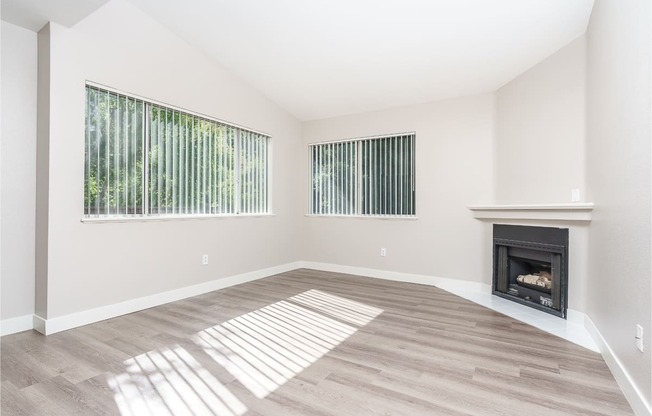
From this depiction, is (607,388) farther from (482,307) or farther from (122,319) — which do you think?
(122,319)

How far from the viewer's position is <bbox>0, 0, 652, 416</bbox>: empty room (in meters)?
1.94

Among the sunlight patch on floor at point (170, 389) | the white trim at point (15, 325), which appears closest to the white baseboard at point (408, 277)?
the sunlight patch on floor at point (170, 389)

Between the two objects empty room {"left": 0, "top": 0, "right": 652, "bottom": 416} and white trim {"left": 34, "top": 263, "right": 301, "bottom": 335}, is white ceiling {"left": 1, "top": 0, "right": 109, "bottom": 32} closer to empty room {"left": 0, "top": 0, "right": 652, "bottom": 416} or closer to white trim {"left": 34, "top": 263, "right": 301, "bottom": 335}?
empty room {"left": 0, "top": 0, "right": 652, "bottom": 416}

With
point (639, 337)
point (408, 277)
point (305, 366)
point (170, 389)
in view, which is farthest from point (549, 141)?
point (170, 389)

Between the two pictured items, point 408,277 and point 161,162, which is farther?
point 408,277

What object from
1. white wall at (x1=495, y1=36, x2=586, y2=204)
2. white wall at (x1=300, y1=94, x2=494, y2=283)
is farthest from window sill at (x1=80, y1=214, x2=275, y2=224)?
white wall at (x1=495, y1=36, x2=586, y2=204)

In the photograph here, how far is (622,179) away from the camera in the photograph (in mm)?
2057

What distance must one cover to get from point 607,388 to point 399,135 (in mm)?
3607

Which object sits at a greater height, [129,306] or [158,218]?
[158,218]

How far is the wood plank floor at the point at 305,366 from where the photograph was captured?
1.78 meters

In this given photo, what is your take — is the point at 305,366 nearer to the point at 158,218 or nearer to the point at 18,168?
the point at 158,218

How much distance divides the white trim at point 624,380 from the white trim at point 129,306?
3779mm

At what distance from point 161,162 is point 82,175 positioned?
31.5 inches

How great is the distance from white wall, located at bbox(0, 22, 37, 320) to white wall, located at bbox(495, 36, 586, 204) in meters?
4.68
